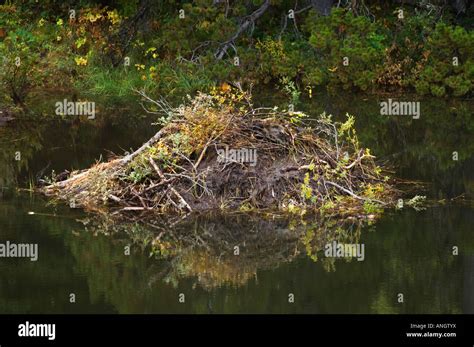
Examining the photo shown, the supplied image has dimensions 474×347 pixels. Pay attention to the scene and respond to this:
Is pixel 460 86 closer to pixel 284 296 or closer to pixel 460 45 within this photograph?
pixel 460 45

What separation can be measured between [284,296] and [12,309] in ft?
6.87

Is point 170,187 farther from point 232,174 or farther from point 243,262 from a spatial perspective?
point 243,262

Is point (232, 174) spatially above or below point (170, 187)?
above

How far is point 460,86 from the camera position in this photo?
19.7m

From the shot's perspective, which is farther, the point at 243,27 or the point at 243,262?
the point at 243,27

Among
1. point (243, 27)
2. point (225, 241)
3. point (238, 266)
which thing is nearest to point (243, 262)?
point (238, 266)

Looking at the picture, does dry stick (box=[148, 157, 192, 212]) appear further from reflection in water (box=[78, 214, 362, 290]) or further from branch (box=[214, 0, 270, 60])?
branch (box=[214, 0, 270, 60])

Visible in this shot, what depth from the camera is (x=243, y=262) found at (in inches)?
382

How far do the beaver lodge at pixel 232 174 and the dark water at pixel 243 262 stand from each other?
414 millimetres

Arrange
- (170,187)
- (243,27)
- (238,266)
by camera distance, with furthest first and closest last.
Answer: (243,27)
(170,187)
(238,266)

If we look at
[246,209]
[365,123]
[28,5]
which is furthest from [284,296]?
[28,5]

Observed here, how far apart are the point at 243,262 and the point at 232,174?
222 centimetres

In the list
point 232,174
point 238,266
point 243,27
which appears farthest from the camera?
point 243,27

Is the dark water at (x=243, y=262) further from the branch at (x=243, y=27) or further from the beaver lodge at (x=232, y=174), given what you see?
the branch at (x=243, y=27)
